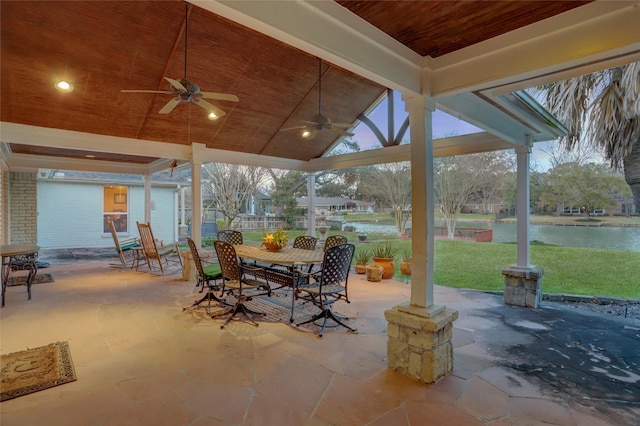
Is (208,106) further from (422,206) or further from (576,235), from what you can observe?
(576,235)

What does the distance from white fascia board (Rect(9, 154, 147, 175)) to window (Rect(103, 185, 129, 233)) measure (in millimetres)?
2783

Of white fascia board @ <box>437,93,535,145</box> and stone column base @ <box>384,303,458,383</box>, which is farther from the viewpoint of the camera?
white fascia board @ <box>437,93,535,145</box>

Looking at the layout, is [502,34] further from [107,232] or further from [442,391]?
[107,232]

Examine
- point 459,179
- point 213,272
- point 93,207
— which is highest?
point 459,179

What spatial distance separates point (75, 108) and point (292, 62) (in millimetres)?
3381

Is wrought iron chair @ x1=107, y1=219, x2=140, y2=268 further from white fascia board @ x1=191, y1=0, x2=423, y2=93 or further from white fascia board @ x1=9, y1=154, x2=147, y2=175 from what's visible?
white fascia board @ x1=191, y1=0, x2=423, y2=93

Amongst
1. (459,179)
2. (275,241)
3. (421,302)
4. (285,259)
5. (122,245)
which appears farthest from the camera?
(122,245)

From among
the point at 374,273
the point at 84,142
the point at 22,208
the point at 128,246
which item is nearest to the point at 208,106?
the point at 84,142

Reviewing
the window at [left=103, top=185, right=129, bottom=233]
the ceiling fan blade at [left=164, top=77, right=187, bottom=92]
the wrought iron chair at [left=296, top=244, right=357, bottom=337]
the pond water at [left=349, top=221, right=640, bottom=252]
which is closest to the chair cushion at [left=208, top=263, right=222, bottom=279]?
the wrought iron chair at [left=296, top=244, right=357, bottom=337]

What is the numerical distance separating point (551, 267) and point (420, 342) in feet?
18.3

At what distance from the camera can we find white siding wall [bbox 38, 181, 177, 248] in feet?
34.0

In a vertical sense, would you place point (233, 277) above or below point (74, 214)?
below

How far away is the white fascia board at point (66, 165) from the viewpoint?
7539 millimetres

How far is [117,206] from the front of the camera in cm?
1151
